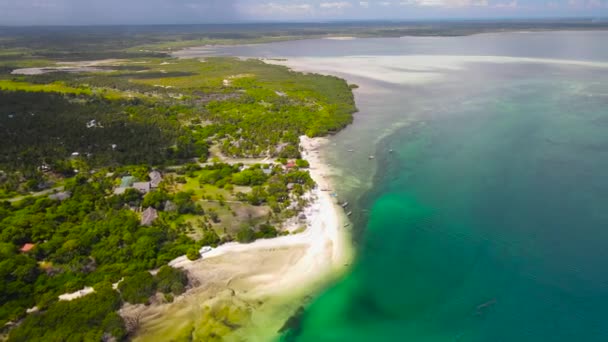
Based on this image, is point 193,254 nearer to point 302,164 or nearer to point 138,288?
point 138,288

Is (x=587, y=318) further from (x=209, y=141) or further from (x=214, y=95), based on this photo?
(x=214, y=95)

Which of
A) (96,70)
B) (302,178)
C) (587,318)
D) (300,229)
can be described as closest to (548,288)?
(587,318)

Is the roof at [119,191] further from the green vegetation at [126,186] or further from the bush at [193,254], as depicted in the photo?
the bush at [193,254]

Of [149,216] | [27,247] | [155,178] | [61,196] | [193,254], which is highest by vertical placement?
[155,178]

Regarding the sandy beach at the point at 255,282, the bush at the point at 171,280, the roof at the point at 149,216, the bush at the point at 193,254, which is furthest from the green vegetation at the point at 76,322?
the roof at the point at 149,216

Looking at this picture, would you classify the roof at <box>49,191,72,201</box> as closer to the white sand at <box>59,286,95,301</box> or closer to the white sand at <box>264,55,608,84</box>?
the white sand at <box>59,286,95,301</box>

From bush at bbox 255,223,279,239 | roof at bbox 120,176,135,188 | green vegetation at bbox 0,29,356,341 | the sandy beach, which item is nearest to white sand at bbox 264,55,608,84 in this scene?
green vegetation at bbox 0,29,356,341

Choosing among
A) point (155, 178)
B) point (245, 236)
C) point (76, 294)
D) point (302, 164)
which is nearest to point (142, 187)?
point (155, 178)
